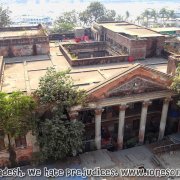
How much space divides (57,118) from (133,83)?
841 centimetres

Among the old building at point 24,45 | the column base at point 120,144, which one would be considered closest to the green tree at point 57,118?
the column base at point 120,144

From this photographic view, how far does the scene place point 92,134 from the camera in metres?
29.6

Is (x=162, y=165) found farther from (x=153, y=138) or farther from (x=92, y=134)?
(x=92, y=134)

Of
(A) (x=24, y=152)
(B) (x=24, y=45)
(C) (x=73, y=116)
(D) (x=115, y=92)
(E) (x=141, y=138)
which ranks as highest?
(B) (x=24, y=45)

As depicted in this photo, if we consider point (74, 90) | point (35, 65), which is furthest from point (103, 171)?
point (35, 65)

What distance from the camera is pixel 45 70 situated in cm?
3309

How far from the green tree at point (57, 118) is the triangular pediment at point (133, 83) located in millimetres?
1997

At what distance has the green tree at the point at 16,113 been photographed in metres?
22.2

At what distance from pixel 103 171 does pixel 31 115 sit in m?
8.97

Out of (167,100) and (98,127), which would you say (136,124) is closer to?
(167,100)

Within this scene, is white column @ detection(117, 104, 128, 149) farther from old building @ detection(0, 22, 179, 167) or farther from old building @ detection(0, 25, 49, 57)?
old building @ detection(0, 25, 49, 57)

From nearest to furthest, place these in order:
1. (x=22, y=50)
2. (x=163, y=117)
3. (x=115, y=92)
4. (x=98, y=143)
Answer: (x=115, y=92), (x=98, y=143), (x=163, y=117), (x=22, y=50)

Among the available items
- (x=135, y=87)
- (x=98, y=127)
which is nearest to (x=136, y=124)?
(x=98, y=127)

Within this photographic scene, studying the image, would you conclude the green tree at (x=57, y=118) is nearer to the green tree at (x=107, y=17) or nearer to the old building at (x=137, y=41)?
the old building at (x=137, y=41)
